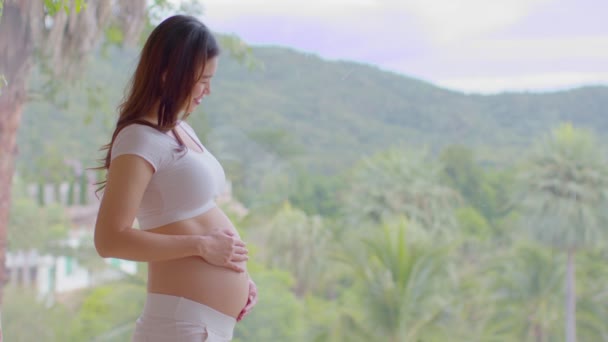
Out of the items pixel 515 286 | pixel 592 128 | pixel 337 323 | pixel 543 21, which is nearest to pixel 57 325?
pixel 337 323

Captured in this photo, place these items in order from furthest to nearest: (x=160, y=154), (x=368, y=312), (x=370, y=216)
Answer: (x=370, y=216) < (x=368, y=312) < (x=160, y=154)

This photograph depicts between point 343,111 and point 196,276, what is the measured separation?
626 centimetres

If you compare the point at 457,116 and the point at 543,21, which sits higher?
the point at 543,21

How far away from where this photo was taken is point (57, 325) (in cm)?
726

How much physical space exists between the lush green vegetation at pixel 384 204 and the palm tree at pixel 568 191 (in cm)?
2

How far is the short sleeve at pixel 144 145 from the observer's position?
3.68 feet

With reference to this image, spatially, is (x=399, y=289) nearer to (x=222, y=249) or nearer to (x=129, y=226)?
(x=222, y=249)

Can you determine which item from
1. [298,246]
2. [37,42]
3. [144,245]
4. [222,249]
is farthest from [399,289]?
[144,245]

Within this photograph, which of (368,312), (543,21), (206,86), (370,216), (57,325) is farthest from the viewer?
(370,216)

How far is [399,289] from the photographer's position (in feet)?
25.5

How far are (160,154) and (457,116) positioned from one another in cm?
644

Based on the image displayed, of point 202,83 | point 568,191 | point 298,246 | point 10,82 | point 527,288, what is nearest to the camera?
point 202,83

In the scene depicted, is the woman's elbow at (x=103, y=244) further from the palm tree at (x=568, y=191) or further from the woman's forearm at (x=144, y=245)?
Answer: the palm tree at (x=568, y=191)

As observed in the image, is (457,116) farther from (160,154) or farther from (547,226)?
(160,154)
